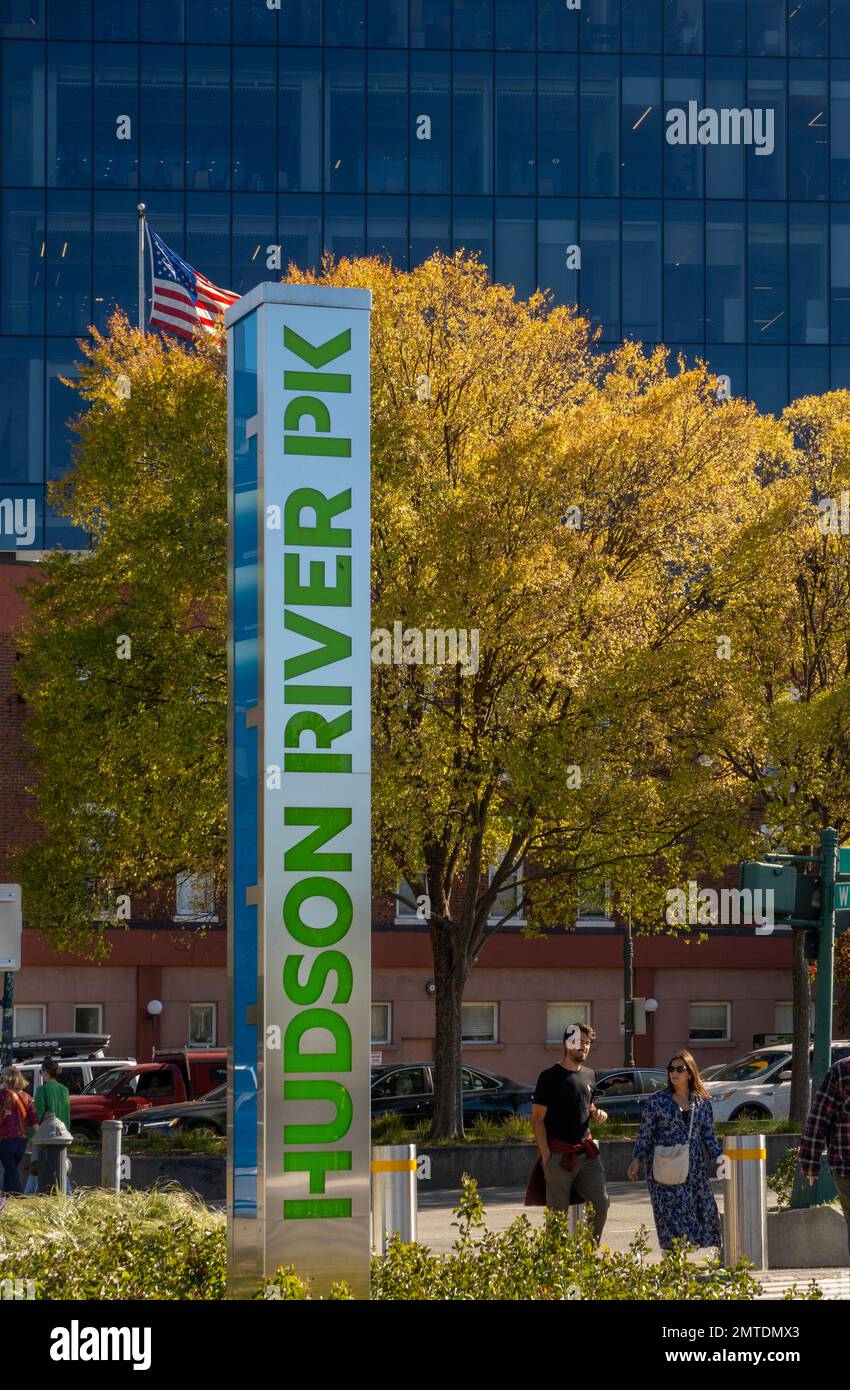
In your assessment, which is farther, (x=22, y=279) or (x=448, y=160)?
(x=448, y=160)

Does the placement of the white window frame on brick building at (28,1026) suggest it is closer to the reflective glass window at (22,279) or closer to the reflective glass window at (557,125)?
the reflective glass window at (22,279)

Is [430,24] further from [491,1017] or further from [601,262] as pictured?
[491,1017]

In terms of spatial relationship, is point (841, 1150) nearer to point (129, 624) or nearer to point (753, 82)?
point (129, 624)

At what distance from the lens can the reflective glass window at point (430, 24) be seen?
6203 centimetres

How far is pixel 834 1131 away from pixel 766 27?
58.5 meters

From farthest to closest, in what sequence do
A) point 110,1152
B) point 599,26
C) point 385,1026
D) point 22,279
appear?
point 599,26
point 22,279
point 385,1026
point 110,1152

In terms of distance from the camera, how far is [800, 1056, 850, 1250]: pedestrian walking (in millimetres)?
10773

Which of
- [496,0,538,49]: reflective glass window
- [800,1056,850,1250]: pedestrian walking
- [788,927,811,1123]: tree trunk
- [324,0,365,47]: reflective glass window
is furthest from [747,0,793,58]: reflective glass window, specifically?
[800,1056,850,1250]: pedestrian walking

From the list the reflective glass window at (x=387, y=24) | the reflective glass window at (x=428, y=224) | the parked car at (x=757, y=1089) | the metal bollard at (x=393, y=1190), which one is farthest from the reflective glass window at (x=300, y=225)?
the metal bollard at (x=393, y=1190)

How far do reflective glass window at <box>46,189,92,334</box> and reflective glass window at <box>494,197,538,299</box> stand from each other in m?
12.5

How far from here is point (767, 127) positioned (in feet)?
207

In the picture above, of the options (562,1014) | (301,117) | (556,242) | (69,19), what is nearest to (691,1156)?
(562,1014)

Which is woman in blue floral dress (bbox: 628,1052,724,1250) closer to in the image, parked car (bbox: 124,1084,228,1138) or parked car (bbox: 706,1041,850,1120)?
parked car (bbox: 124,1084,228,1138)

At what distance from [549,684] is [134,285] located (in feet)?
124
